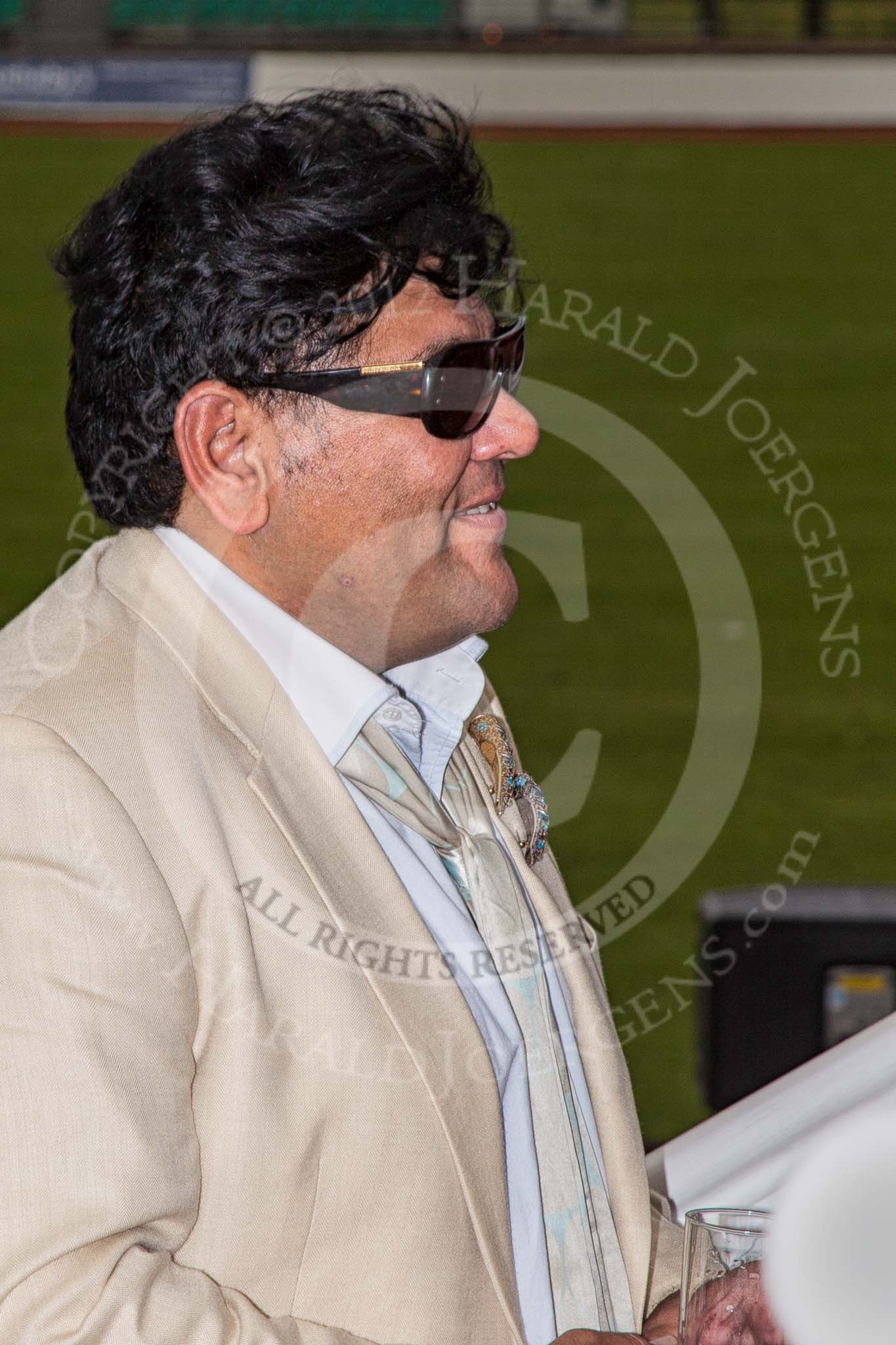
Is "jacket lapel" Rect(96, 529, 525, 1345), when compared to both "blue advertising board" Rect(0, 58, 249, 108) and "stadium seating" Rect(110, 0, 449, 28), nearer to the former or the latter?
"blue advertising board" Rect(0, 58, 249, 108)

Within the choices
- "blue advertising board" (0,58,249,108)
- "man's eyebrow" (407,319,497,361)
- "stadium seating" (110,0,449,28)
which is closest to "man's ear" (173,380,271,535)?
"man's eyebrow" (407,319,497,361)

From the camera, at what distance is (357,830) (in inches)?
45.4

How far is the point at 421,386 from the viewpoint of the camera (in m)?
1.27

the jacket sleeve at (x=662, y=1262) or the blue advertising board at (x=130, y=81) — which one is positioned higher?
the blue advertising board at (x=130, y=81)

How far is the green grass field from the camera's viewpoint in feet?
13.1

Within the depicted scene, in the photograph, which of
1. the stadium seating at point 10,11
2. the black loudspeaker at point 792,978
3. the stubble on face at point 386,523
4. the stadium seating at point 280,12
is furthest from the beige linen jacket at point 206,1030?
the stadium seating at point 10,11

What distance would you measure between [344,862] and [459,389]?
41 cm

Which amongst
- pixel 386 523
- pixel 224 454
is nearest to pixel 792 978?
pixel 386 523

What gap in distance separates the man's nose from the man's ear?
202 millimetres

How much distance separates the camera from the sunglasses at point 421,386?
125cm

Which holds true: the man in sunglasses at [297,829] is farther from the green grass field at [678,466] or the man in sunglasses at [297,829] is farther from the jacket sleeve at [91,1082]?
the green grass field at [678,466]

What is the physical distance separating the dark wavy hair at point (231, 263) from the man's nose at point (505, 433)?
117 millimetres

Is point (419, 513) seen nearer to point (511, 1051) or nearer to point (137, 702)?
point (137, 702)

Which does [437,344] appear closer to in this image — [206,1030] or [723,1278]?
[206,1030]
